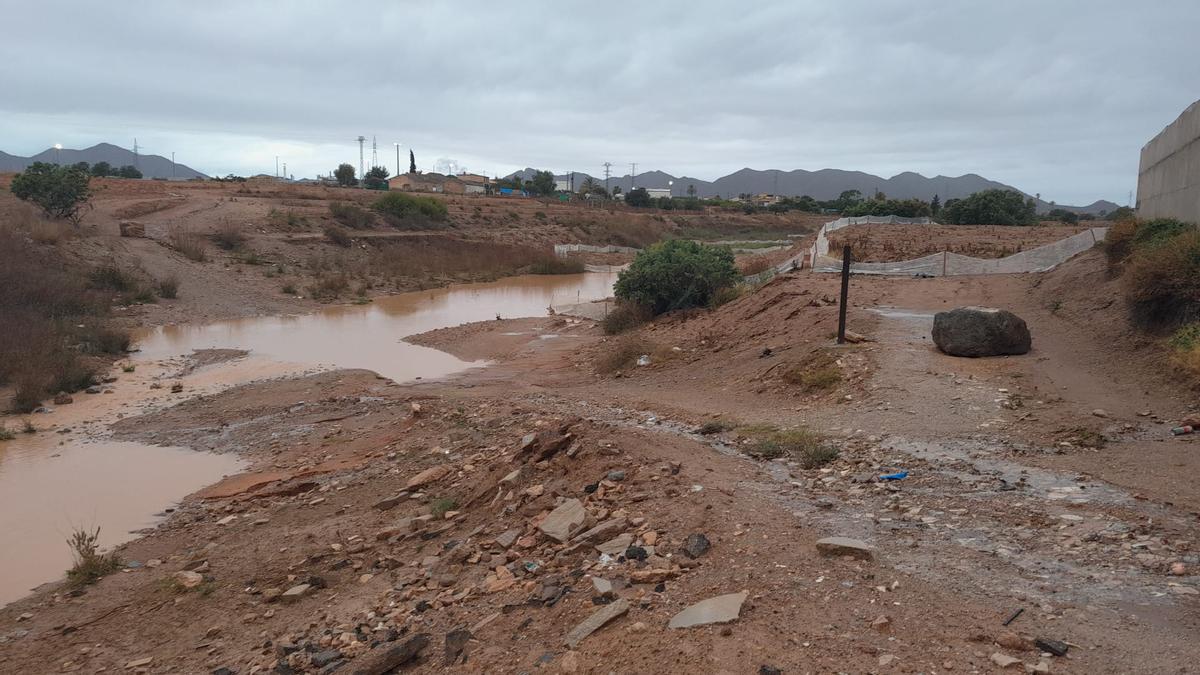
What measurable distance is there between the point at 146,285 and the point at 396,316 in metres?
8.98

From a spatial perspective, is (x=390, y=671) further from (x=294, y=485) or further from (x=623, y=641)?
(x=294, y=485)

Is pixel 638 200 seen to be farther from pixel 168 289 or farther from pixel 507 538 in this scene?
pixel 507 538

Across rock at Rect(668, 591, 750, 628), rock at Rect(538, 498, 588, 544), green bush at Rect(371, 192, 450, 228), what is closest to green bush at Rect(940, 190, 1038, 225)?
green bush at Rect(371, 192, 450, 228)

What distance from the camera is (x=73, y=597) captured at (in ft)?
24.7

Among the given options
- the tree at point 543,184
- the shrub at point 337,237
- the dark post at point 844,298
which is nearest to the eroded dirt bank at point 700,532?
the dark post at point 844,298

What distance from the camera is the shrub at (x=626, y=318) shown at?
2133 centimetres

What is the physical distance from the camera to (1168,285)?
10914 mm

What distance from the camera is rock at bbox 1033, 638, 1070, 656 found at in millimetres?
4000

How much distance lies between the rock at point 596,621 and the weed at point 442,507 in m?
3.63

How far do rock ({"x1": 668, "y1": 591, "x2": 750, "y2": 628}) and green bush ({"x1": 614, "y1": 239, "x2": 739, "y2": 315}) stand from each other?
1678cm

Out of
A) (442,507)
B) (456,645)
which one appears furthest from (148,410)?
(456,645)

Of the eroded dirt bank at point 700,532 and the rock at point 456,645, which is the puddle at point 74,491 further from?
the rock at point 456,645

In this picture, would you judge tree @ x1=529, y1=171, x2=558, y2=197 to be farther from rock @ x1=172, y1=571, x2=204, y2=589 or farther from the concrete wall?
rock @ x1=172, y1=571, x2=204, y2=589

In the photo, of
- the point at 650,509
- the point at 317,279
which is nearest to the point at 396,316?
the point at 317,279
